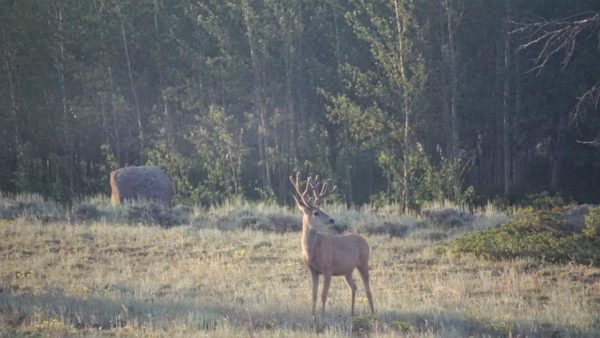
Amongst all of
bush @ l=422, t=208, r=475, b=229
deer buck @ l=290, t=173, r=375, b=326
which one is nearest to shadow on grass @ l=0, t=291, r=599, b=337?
deer buck @ l=290, t=173, r=375, b=326

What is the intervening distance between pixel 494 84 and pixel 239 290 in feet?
73.2

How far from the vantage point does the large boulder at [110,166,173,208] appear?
2439cm

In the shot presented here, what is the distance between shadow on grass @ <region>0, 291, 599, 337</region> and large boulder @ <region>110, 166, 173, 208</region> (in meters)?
11.9

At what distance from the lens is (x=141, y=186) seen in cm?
2458

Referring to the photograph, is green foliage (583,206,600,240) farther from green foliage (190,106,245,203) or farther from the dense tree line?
green foliage (190,106,245,203)

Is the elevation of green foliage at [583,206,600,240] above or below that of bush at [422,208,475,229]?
above

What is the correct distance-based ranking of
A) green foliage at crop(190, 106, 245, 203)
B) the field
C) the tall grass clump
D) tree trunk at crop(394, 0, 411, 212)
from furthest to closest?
1. green foliage at crop(190, 106, 245, 203)
2. tree trunk at crop(394, 0, 411, 212)
3. the tall grass clump
4. the field

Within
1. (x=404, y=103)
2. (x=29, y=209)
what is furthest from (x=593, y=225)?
(x=29, y=209)

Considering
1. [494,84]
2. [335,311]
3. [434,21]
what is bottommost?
[335,311]

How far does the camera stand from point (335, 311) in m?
12.4

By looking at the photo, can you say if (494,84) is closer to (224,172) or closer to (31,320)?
(224,172)

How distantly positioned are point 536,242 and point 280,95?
67.4ft

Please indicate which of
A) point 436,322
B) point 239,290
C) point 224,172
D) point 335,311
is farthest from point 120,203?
point 436,322

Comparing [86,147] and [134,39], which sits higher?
[134,39]
